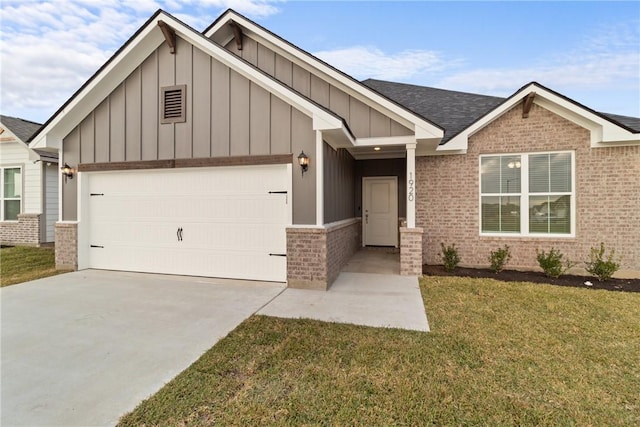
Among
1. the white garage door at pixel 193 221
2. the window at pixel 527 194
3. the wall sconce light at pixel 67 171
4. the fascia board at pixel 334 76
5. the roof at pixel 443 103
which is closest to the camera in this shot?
the white garage door at pixel 193 221

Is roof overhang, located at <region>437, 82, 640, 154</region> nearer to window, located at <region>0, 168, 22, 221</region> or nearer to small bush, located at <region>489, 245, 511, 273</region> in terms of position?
small bush, located at <region>489, 245, 511, 273</region>

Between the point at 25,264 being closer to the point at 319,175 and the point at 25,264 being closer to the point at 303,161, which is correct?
the point at 303,161

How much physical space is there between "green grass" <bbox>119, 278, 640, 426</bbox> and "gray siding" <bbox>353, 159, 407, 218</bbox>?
602cm

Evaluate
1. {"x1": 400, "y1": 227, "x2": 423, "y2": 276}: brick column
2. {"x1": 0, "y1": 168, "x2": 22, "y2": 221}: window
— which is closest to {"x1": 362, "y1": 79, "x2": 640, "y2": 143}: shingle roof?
{"x1": 400, "y1": 227, "x2": 423, "y2": 276}: brick column

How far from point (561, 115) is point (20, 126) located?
1777 cm

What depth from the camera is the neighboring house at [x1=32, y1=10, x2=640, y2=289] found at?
218 inches

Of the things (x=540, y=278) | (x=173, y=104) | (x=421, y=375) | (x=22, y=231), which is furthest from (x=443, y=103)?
(x=22, y=231)

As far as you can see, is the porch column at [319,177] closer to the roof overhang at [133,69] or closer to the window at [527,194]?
the roof overhang at [133,69]

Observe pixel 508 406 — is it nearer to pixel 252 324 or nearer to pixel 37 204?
pixel 252 324

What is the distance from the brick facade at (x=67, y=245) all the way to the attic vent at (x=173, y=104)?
340 cm

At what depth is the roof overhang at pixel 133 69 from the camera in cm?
517

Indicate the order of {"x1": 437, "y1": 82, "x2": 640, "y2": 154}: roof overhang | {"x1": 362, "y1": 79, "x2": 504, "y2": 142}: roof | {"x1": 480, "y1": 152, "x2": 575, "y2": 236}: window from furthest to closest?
{"x1": 362, "y1": 79, "x2": 504, "y2": 142}: roof → {"x1": 480, "y1": 152, "x2": 575, "y2": 236}: window → {"x1": 437, "y1": 82, "x2": 640, "y2": 154}: roof overhang

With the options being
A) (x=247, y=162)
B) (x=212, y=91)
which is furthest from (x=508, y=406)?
(x=212, y=91)

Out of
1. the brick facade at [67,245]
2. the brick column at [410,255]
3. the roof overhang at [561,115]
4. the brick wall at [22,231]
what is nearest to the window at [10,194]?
the brick wall at [22,231]
